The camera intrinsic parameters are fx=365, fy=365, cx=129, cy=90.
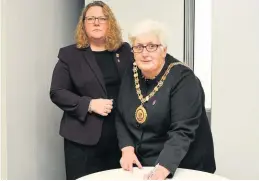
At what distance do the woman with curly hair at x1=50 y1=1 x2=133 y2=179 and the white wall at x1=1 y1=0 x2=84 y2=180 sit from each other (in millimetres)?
237

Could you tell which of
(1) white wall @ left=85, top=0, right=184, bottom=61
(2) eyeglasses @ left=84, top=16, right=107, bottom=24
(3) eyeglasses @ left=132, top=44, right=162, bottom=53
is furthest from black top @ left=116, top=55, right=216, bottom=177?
(1) white wall @ left=85, top=0, right=184, bottom=61

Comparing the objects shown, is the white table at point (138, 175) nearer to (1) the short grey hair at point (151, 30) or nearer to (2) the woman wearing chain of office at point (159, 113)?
(2) the woman wearing chain of office at point (159, 113)

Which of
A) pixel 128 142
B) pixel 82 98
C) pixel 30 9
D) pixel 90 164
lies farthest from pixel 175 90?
pixel 30 9

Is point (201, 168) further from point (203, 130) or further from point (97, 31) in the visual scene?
point (97, 31)

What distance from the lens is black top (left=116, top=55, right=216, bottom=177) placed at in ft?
4.74

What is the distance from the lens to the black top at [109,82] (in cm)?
192

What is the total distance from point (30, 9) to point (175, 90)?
3.75ft

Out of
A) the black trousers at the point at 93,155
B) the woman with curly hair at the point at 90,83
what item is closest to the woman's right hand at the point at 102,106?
the woman with curly hair at the point at 90,83

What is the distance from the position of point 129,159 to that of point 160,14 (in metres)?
1.52

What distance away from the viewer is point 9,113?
1.88 metres

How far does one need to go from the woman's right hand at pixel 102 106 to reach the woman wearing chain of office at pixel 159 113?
17cm

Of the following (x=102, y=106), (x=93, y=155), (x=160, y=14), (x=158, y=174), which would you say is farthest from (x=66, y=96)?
(x=160, y=14)

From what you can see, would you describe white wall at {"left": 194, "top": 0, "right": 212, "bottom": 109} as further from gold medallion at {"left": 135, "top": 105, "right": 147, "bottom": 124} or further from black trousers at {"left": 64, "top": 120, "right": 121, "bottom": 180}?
gold medallion at {"left": 135, "top": 105, "right": 147, "bottom": 124}

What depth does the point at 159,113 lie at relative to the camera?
4.99 ft
